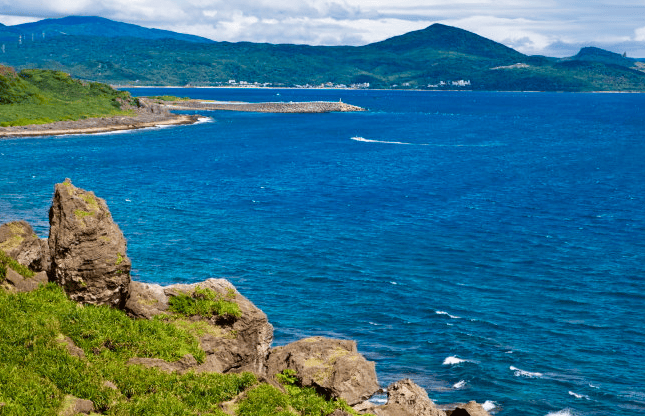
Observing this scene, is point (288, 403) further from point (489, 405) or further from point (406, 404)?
point (489, 405)

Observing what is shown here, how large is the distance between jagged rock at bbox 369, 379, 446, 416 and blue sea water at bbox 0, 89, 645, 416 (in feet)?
33.0

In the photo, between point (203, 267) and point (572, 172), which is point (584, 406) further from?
point (572, 172)

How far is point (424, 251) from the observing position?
6519cm

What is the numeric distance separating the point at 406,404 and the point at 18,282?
19216 millimetres

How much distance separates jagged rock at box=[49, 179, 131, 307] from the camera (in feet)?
91.2

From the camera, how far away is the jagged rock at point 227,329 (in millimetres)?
28375

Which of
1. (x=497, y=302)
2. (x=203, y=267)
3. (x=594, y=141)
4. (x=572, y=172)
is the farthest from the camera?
(x=594, y=141)

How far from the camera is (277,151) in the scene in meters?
154

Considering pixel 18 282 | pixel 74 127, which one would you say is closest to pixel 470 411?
pixel 18 282

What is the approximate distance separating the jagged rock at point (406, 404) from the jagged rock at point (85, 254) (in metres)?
13.4

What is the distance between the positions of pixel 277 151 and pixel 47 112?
81.6 meters

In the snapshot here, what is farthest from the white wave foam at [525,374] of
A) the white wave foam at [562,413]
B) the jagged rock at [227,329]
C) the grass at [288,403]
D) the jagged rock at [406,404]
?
the jagged rock at [227,329]

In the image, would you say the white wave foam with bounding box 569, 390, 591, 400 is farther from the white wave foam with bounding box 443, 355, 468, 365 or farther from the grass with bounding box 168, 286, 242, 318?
the grass with bounding box 168, 286, 242, 318

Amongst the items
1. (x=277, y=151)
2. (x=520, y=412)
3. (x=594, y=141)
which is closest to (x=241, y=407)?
(x=520, y=412)
